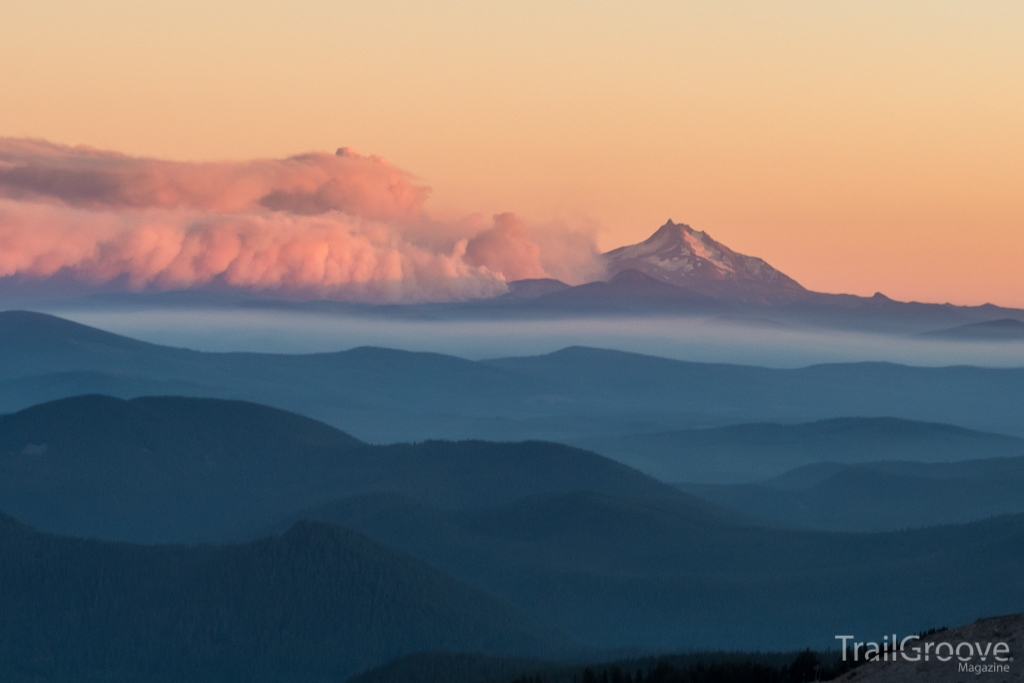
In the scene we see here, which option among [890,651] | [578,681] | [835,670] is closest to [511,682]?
[578,681]

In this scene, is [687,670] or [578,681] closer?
[687,670]

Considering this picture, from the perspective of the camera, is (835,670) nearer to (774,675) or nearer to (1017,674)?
(1017,674)

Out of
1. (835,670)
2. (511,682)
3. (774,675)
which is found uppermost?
(835,670)

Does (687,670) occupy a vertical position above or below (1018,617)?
below

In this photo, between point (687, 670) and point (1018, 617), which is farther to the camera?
point (687, 670)

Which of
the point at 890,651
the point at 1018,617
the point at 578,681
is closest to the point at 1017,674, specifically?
the point at 1018,617

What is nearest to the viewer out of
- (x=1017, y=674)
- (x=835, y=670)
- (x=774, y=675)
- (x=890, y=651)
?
(x=1017, y=674)

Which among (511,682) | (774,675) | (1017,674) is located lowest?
(511,682)

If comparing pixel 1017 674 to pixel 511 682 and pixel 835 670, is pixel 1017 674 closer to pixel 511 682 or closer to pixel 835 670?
pixel 835 670

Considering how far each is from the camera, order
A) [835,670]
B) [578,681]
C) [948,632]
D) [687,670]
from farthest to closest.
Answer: [578,681], [687,670], [835,670], [948,632]
